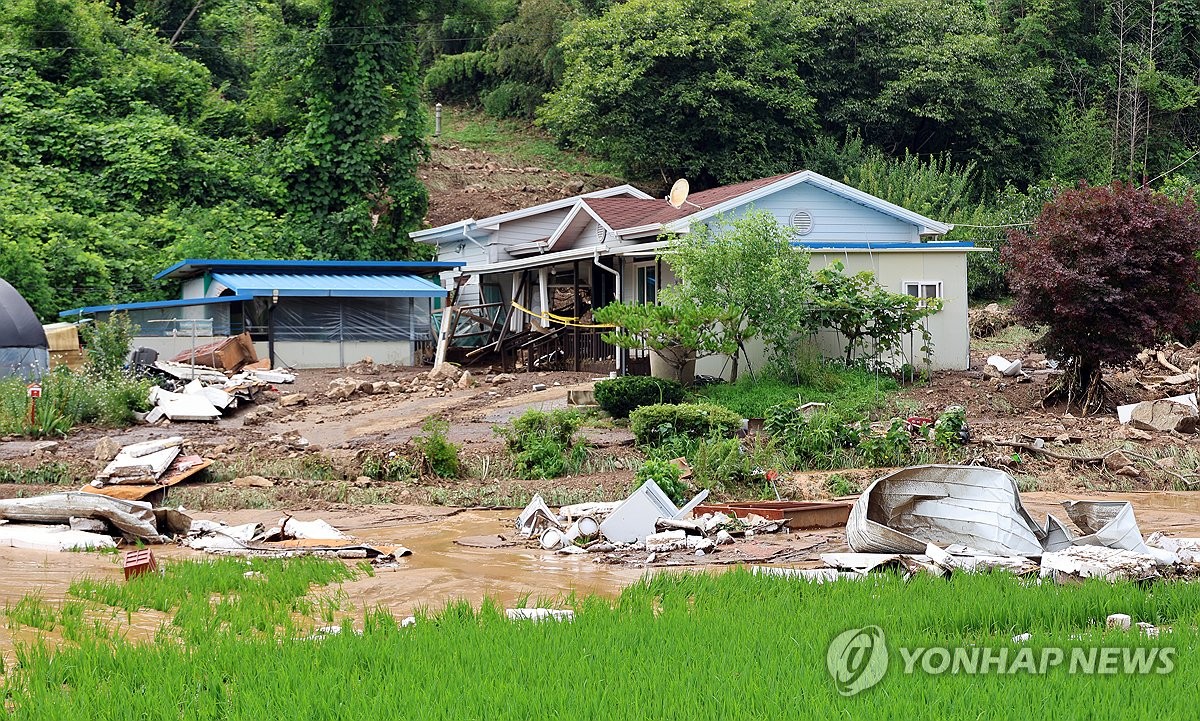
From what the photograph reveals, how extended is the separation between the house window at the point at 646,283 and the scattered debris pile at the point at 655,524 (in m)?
12.7

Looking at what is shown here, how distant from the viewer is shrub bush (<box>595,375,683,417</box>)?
66.3 feet

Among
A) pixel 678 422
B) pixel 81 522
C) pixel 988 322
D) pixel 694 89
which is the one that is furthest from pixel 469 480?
pixel 694 89

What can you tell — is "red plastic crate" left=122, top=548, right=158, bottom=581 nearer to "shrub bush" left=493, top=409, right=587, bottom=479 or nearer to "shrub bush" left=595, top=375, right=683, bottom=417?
"shrub bush" left=493, top=409, right=587, bottom=479

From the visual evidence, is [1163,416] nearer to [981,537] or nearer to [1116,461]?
[1116,461]

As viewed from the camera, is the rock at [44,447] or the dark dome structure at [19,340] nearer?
the rock at [44,447]

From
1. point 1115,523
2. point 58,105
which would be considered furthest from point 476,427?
point 58,105

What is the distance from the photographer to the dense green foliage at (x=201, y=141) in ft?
118

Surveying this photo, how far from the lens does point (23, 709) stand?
5973 millimetres

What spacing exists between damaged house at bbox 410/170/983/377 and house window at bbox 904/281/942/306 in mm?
26

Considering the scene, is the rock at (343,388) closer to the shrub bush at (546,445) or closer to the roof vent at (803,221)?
the shrub bush at (546,445)

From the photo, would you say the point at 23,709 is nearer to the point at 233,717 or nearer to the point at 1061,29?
the point at 233,717

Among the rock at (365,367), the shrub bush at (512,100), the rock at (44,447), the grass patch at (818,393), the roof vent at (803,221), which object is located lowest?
the rock at (44,447)

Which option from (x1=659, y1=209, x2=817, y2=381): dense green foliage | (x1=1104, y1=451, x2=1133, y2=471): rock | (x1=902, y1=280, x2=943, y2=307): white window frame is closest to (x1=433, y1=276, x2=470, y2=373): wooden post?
(x1=659, y1=209, x2=817, y2=381): dense green foliage

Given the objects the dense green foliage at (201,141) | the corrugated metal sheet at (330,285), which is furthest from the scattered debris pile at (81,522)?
the dense green foliage at (201,141)
